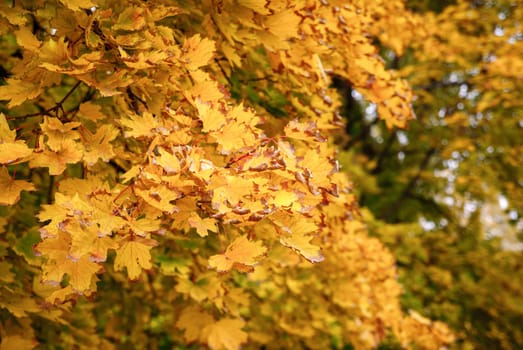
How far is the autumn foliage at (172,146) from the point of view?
1223 mm

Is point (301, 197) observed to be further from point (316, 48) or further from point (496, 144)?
point (496, 144)

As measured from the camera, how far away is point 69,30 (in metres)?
1.46

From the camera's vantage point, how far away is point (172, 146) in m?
1.30

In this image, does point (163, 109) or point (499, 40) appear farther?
point (499, 40)

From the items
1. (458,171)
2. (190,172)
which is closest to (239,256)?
(190,172)

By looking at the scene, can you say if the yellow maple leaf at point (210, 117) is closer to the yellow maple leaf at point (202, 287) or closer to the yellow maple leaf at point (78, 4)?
the yellow maple leaf at point (78, 4)

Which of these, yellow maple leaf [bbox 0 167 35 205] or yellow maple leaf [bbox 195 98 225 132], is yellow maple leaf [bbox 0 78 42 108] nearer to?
yellow maple leaf [bbox 0 167 35 205]

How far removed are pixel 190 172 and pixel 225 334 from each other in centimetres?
99

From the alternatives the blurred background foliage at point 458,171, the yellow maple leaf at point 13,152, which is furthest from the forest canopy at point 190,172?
the blurred background foliage at point 458,171

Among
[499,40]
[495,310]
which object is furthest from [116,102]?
[495,310]

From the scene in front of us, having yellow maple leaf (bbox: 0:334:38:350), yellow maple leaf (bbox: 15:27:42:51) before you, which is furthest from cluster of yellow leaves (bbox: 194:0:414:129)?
yellow maple leaf (bbox: 0:334:38:350)

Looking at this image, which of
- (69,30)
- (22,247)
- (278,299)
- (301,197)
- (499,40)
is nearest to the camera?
(301,197)

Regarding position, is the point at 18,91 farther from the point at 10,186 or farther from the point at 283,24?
the point at 283,24

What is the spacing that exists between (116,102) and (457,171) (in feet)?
20.7
